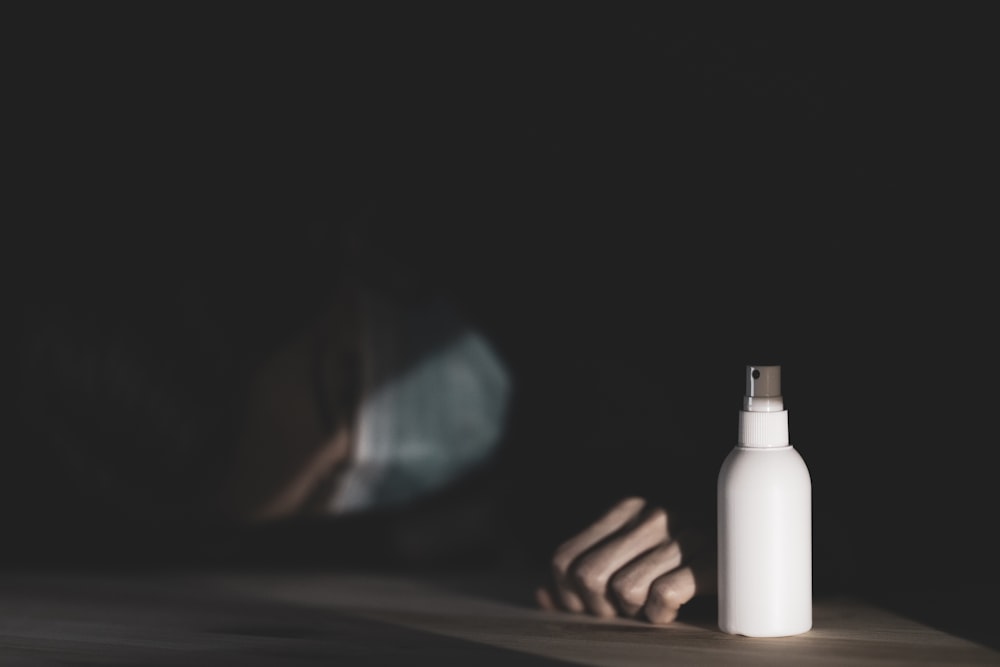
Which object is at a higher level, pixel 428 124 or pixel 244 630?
pixel 428 124

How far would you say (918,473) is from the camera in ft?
3.23

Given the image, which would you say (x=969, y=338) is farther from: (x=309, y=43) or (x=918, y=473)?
(x=309, y=43)

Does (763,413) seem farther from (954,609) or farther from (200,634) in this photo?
(200,634)

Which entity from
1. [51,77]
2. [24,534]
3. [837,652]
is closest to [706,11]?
[837,652]

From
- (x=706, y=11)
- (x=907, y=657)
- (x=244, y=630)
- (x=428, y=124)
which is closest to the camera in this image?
(x=907, y=657)

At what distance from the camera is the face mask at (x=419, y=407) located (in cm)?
117

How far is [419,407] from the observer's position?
1.19m

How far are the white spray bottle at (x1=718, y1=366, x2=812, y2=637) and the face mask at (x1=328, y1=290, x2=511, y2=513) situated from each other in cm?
50

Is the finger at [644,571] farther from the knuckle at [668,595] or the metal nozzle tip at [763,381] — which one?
the metal nozzle tip at [763,381]

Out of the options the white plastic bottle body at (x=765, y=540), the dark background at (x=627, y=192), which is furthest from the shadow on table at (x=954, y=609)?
the white plastic bottle body at (x=765, y=540)

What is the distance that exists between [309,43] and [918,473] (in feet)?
2.54

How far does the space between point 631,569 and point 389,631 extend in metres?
0.17

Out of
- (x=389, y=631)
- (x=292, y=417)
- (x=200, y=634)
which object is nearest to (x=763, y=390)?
(x=389, y=631)

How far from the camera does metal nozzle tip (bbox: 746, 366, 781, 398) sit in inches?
27.0
